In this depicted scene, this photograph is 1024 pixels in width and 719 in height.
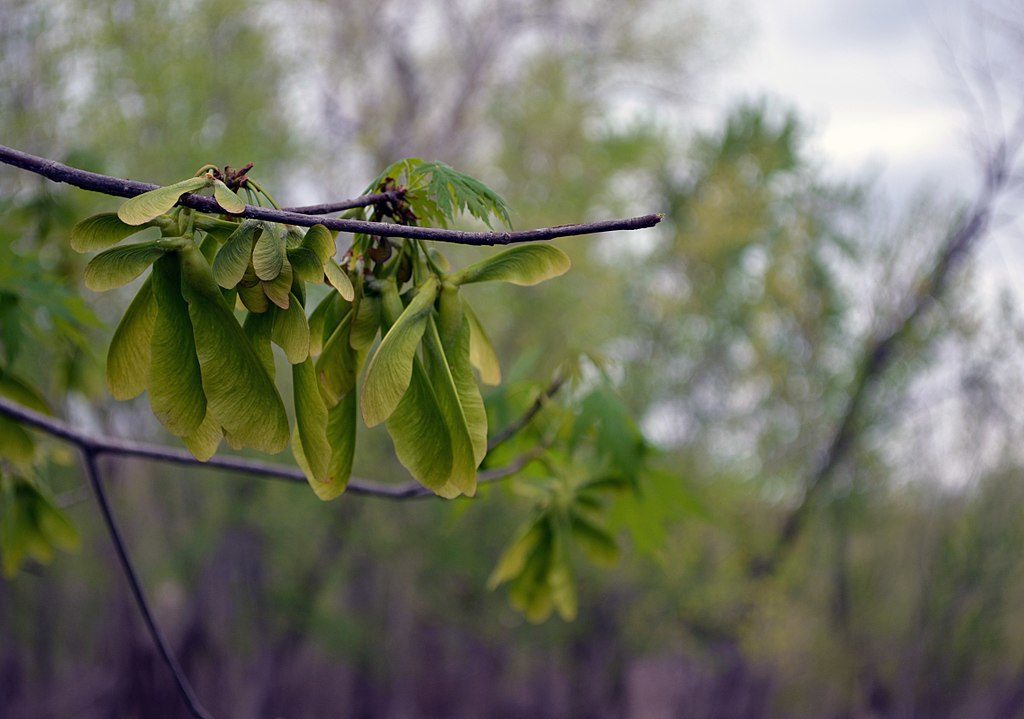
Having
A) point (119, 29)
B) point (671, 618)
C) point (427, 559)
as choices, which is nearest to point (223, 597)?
point (427, 559)

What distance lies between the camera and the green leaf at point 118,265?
646 millimetres

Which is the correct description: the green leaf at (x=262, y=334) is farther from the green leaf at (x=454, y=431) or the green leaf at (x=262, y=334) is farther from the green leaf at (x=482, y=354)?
the green leaf at (x=482, y=354)

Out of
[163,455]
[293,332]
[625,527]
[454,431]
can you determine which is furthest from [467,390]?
[625,527]

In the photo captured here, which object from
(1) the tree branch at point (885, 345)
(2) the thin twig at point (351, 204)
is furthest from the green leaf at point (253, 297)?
(1) the tree branch at point (885, 345)

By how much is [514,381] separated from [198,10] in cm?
437

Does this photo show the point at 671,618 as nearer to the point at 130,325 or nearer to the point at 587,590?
the point at 587,590

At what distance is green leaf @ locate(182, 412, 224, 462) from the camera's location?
2.22 ft

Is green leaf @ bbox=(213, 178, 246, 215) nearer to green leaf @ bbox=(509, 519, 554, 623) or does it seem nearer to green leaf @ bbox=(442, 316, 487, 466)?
green leaf @ bbox=(442, 316, 487, 466)

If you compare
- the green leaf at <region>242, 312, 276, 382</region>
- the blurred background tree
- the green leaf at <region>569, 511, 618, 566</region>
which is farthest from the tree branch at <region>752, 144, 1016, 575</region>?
the green leaf at <region>242, 312, 276, 382</region>

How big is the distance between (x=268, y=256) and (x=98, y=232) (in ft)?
0.46

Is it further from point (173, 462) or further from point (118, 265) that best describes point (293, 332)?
point (173, 462)

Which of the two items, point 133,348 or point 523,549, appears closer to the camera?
point 133,348

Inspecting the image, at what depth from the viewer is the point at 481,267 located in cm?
77

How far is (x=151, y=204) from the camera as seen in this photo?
58cm
